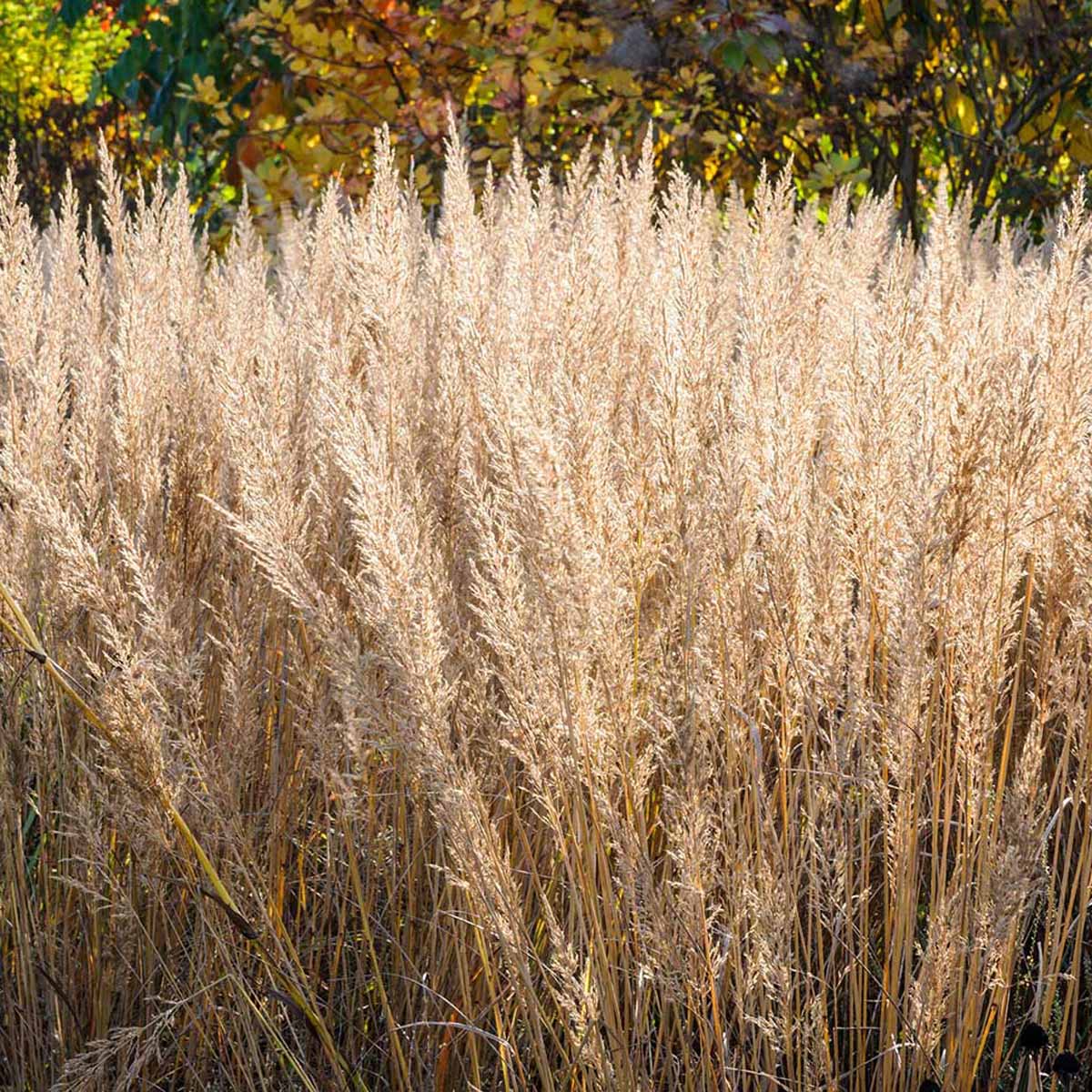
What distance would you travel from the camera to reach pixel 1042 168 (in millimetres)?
5707

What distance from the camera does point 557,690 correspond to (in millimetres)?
1532

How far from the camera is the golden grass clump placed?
1546 mm

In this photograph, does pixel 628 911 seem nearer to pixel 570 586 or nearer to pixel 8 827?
pixel 570 586

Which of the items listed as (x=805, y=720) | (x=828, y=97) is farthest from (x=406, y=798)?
(x=828, y=97)

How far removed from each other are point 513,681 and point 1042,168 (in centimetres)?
489

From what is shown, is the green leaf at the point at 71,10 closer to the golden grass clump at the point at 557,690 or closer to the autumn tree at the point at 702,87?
the autumn tree at the point at 702,87

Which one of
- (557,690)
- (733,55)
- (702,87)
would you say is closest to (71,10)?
(702,87)

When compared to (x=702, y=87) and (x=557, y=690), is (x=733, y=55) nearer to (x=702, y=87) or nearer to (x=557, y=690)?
(x=702, y=87)

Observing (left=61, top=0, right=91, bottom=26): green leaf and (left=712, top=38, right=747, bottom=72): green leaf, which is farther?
(left=61, top=0, right=91, bottom=26): green leaf

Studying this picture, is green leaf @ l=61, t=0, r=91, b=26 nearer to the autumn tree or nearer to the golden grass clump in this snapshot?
the autumn tree

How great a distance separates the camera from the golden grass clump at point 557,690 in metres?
1.55

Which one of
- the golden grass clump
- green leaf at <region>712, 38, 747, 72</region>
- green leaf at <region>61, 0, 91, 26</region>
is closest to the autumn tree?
green leaf at <region>712, 38, 747, 72</region>

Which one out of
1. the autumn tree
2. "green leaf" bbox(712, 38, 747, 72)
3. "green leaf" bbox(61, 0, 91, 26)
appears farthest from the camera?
"green leaf" bbox(61, 0, 91, 26)

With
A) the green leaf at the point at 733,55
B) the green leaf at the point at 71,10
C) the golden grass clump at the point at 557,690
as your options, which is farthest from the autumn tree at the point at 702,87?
the golden grass clump at the point at 557,690
